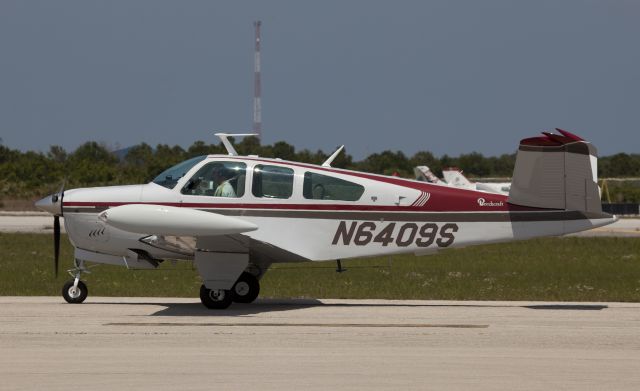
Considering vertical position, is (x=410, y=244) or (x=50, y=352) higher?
(x=410, y=244)

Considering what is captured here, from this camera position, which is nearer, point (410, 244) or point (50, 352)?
point (50, 352)

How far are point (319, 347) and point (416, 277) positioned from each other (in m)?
11.4

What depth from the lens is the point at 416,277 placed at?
72.7 ft

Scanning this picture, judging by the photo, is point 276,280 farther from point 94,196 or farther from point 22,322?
point 22,322

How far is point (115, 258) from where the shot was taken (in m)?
15.1

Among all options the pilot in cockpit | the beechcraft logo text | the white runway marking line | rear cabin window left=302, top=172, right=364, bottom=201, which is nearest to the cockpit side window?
the pilot in cockpit

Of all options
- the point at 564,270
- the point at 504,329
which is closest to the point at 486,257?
the point at 564,270

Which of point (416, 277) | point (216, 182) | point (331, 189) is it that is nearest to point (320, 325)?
point (331, 189)

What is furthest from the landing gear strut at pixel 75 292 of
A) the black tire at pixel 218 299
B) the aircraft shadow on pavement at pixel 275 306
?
the black tire at pixel 218 299

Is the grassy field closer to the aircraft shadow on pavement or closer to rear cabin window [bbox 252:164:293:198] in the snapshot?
the aircraft shadow on pavement

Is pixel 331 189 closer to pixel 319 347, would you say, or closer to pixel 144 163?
pixel 319 347

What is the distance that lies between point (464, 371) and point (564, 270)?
15.5 meters

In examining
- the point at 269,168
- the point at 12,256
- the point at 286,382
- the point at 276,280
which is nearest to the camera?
the point at 286,382

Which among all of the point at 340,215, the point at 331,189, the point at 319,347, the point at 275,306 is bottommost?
the point at 319,347
